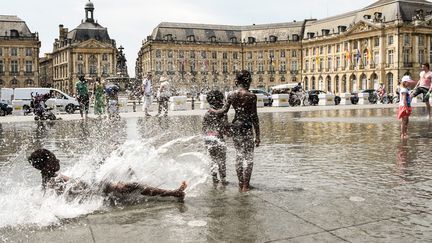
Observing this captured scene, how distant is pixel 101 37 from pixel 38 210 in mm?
102382

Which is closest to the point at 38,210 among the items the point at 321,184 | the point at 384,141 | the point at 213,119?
the point at 213,119

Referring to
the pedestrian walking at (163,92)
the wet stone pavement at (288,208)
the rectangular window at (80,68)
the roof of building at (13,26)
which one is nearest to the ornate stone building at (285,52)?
the rectangular window at (80,68)

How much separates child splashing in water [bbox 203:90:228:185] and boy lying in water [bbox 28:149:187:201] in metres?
1.29

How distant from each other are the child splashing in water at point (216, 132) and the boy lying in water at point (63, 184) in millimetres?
1285

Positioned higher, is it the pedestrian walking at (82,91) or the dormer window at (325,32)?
the dormer window at (325,32)

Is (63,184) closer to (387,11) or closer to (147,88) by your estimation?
(147,88)

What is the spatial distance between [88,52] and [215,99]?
100356 millimetres

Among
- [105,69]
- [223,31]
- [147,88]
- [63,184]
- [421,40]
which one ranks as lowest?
[63,184]

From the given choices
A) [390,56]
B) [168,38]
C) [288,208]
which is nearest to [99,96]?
[288,208]

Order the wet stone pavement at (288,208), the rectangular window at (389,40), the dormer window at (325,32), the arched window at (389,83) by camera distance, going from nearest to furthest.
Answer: the wet stone pavement at (288,208), the rectangular window at (389,40), the arched window at (389,83), the dormer window at (325,32)

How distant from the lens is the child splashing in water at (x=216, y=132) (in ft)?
22.2

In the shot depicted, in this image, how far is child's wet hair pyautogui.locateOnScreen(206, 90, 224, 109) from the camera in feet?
22.2

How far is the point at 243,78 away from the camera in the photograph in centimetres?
631

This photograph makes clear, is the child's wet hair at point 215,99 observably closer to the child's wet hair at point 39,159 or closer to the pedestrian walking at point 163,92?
the child's wet hair at point 39,159
